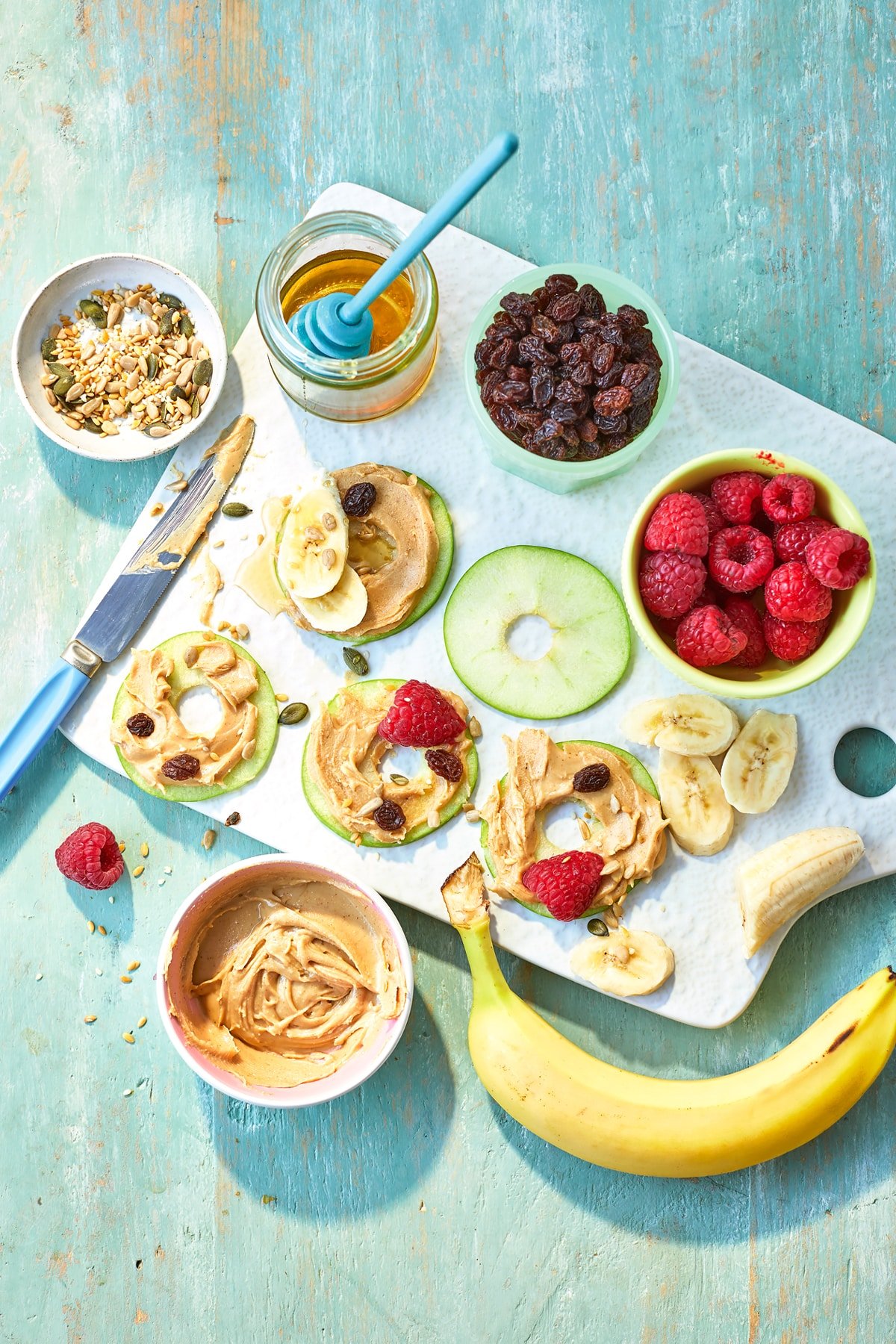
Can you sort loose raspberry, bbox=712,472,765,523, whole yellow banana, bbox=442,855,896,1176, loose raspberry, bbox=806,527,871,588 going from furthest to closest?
whole yellow banana, bbox=442,855,896,1176
loose raspberry, bbox=712,472,765,523
loose raspberry, bbox=806,527,871,588

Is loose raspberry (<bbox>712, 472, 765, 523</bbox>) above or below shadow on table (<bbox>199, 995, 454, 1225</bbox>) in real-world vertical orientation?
above

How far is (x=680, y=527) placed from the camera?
74.8 inches

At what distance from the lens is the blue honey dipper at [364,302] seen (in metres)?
1.68

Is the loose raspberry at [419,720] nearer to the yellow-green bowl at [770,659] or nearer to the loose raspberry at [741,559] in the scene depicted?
the yellow-green bowl at [770,659]

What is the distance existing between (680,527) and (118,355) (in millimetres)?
1282

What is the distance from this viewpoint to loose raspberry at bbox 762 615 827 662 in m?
1.92

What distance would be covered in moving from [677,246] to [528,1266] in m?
2.27

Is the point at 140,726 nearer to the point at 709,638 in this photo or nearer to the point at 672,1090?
the point at 709,638

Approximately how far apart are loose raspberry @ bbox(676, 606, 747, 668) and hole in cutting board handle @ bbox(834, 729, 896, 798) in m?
0.50

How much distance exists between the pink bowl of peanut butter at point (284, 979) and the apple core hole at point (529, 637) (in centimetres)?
60

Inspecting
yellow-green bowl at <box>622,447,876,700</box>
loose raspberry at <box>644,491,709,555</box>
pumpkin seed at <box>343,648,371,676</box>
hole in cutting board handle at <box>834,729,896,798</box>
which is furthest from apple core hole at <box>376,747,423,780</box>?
hole in cutting board handle at <box>834,729,896,798</box>

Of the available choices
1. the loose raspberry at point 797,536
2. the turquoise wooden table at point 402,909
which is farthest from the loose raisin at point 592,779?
the loose raspberry at point 797,536

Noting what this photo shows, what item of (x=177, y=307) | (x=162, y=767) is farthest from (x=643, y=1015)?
(x=177, y=307)

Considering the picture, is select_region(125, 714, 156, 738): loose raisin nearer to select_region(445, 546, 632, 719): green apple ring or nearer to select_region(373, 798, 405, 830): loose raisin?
select_region(373, 798, 405, 830): loose raisin
